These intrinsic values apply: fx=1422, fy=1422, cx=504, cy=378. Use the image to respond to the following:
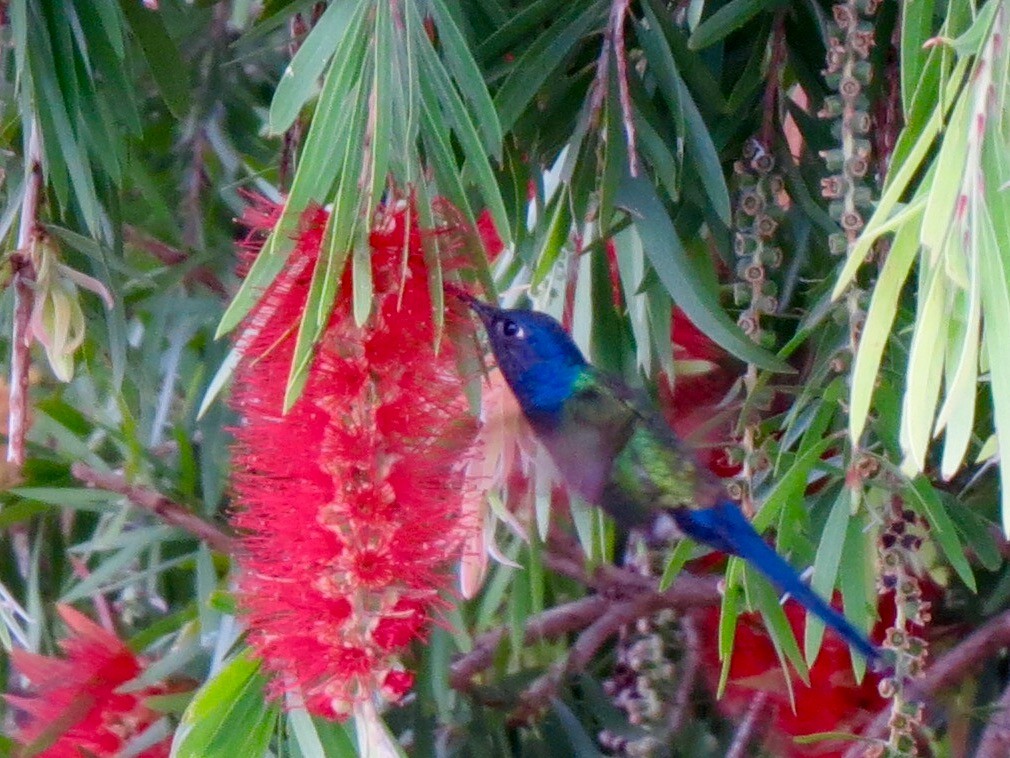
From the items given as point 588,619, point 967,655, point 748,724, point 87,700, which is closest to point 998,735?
point 967,655

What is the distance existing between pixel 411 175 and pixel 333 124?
0.17 ft

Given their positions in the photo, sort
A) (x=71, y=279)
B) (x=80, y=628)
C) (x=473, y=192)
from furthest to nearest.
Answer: (x=80, y=628) < (x=473, y=192) < (x=71, y=279)

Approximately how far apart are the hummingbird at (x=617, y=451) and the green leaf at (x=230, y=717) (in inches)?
11.6

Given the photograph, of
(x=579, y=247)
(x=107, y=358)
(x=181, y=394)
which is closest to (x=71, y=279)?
(x=107, y=358)

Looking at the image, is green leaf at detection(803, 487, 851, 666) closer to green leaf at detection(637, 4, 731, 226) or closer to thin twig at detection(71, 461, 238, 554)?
green leaf at detection(637, 4, 731, 226)

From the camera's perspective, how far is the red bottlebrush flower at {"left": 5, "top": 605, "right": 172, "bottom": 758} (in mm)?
1310

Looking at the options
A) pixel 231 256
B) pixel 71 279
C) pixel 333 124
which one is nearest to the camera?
pixel 333 124

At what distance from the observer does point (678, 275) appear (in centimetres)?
97

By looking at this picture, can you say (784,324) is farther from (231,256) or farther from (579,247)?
(231,256)

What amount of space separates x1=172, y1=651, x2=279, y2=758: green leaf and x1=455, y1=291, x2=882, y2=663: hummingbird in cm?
29

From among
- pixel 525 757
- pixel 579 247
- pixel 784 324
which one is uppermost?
pixel 579 247

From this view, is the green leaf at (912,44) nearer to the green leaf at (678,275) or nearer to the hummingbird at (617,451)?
the green leaf at (678,275)

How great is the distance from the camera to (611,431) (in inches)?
48.8

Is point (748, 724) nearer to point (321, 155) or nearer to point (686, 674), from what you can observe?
point (686, 674)
